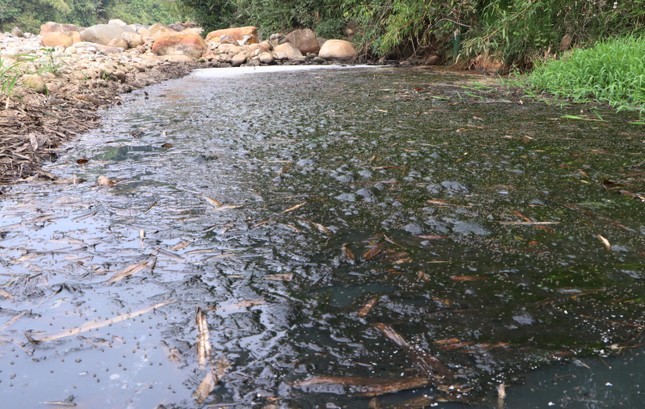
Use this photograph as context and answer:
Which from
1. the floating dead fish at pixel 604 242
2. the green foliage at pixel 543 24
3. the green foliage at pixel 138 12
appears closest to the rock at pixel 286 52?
the green foliage at pixel 543 24

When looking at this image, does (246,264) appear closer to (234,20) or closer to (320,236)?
(320,236)

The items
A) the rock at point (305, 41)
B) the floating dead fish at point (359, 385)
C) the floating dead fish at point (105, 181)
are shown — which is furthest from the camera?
the rock at point (305, 41)

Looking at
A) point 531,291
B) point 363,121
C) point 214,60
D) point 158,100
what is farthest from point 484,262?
point 214,60

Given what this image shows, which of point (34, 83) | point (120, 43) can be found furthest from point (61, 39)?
point (34, 83)

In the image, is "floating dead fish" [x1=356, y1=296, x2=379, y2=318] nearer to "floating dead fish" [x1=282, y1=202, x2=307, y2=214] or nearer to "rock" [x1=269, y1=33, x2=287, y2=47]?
"floating dead fish" [x1=282, y1=202, x2=307, y2=214]

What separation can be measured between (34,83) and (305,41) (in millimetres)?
9266

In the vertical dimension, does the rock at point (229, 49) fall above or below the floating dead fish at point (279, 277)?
above

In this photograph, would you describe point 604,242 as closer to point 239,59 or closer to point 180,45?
point 239,59

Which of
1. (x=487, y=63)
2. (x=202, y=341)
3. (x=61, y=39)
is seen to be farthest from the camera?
(x=61, y=39)

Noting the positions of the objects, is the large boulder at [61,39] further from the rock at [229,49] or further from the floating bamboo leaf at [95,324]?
the floating bamboo leaf at [95,324]

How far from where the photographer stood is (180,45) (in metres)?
12.3

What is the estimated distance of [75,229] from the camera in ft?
6.62

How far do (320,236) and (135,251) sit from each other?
66cm

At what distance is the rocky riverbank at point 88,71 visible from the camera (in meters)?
3.30
